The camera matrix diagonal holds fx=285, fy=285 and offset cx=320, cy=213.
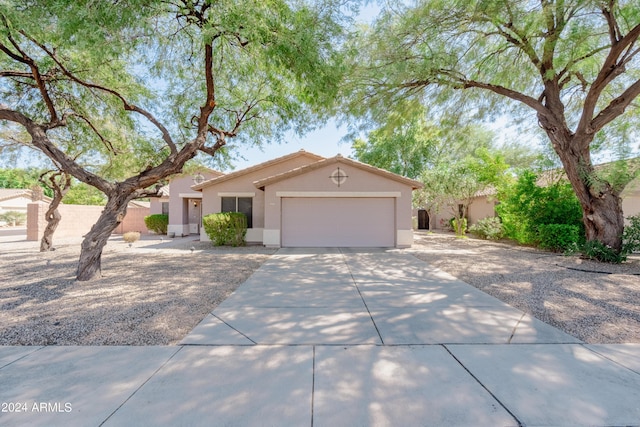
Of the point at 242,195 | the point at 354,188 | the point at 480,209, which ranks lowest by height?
the point at 480,209

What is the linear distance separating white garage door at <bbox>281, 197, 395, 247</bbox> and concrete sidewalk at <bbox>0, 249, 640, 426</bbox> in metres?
7.84

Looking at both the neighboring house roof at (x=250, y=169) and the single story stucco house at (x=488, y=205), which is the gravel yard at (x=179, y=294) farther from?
the neighboring house roof at (x=250, y=169)

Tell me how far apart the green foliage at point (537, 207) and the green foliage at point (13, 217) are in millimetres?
42253

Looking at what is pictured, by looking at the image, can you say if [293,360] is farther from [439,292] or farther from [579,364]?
[439,292]

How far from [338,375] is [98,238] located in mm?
6518

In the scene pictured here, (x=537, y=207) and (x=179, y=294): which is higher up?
(x=537, y=207)

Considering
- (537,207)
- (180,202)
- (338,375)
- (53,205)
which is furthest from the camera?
(180,202)

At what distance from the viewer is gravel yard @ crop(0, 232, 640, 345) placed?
3.83m

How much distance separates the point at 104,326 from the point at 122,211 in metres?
3.78

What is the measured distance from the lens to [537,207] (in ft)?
37.5

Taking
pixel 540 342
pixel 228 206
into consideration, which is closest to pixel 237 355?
pixel 540 342

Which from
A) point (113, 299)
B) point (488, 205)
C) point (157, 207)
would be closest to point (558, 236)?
point (488, 205)

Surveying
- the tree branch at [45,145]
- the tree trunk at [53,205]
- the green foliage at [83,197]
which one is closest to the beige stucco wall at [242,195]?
the tree trunk at [53,205]

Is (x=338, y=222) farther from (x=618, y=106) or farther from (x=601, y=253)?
(x=618, y=106)
